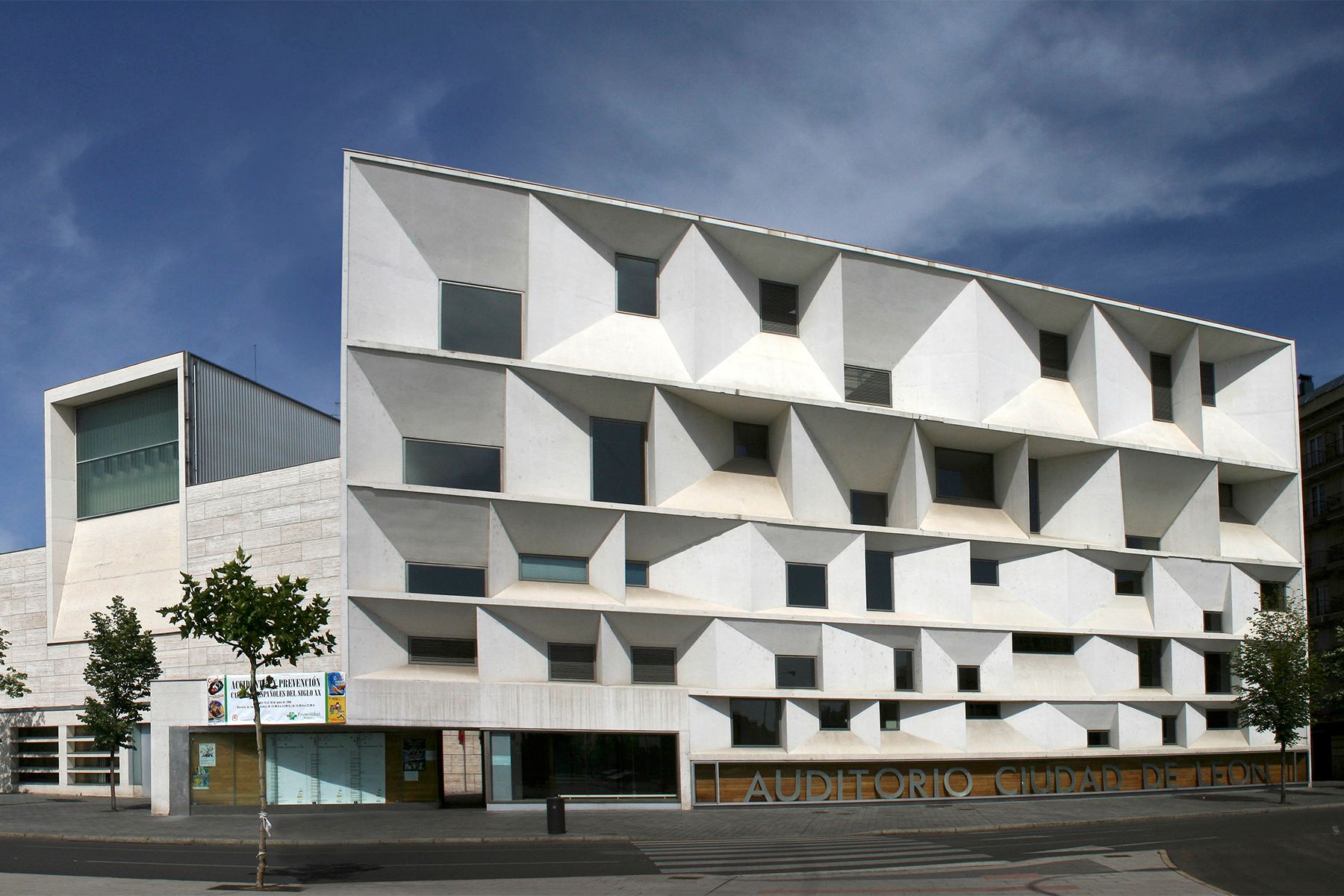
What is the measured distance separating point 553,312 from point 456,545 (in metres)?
7.59

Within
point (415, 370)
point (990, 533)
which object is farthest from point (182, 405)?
point (990, 533)

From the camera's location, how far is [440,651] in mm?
32500

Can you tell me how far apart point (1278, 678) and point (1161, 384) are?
12258mm

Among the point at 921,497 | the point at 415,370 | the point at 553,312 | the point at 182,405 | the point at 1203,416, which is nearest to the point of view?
the point at 415,370

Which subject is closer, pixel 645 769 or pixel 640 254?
pixel 645 769

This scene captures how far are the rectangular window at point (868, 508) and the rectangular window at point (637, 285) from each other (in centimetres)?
953

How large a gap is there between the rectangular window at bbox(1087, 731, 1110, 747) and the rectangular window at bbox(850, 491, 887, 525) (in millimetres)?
10230

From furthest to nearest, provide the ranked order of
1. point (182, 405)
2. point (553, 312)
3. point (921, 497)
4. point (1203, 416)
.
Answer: point (1203, 416) < point (182, 405) < point (921, 497) < point (553, 312)

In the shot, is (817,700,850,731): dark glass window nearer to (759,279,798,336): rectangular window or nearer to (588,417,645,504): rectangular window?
(588,417,645,504): rectangular window

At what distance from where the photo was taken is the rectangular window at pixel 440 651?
3228cm

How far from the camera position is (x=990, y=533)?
39406 millimetres

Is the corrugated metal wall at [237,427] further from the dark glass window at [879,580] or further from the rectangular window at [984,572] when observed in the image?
the rectangular window at [984,572]

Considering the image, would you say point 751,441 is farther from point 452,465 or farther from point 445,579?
point 445,579

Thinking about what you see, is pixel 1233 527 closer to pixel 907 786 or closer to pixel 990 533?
pixel 990 533
